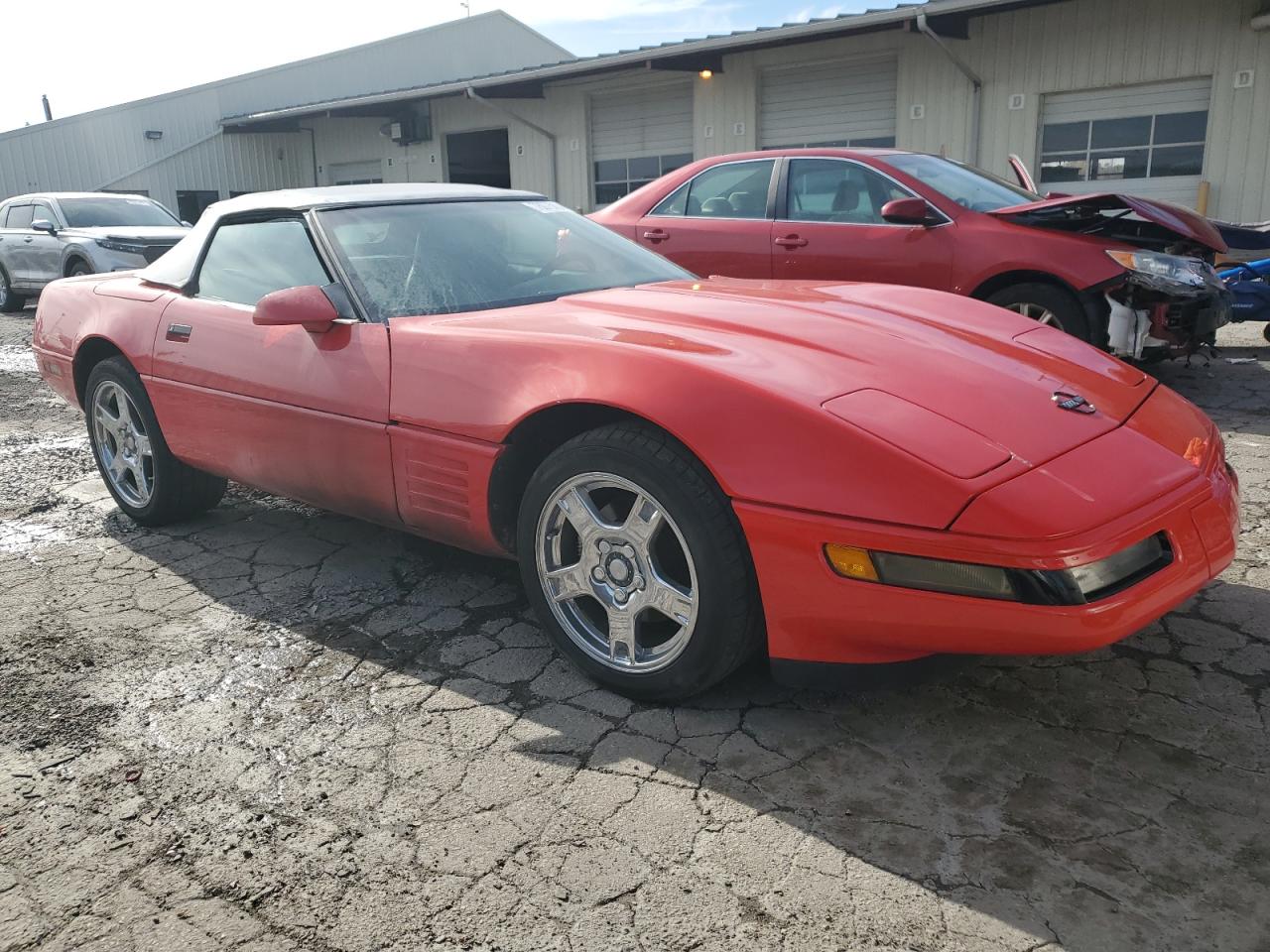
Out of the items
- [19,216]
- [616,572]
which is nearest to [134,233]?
[19,216]

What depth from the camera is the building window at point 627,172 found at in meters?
15.8

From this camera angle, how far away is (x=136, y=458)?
4094 millimetres

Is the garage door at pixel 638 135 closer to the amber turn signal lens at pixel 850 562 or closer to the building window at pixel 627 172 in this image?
the building window at pixel 627 172

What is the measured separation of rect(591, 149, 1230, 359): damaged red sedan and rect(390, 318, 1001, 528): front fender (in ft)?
12.4

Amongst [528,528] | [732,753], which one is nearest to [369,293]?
[528,528]

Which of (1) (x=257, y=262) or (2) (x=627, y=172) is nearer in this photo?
(1) (x=257, y=262)

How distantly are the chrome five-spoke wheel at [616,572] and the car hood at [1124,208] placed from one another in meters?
4.15

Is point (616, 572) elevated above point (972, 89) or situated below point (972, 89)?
below

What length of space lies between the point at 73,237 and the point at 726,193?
Answer: 9.02 m

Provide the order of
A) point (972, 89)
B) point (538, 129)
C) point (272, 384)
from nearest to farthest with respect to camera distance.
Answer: point (272, 384)
point (972, 89)
point (538, 129)

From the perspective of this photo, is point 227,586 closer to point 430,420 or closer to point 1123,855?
point 430,420

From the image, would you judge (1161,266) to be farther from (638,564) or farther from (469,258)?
(638,564)

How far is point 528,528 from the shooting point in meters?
2.65

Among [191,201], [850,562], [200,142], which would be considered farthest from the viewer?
[191,201]
